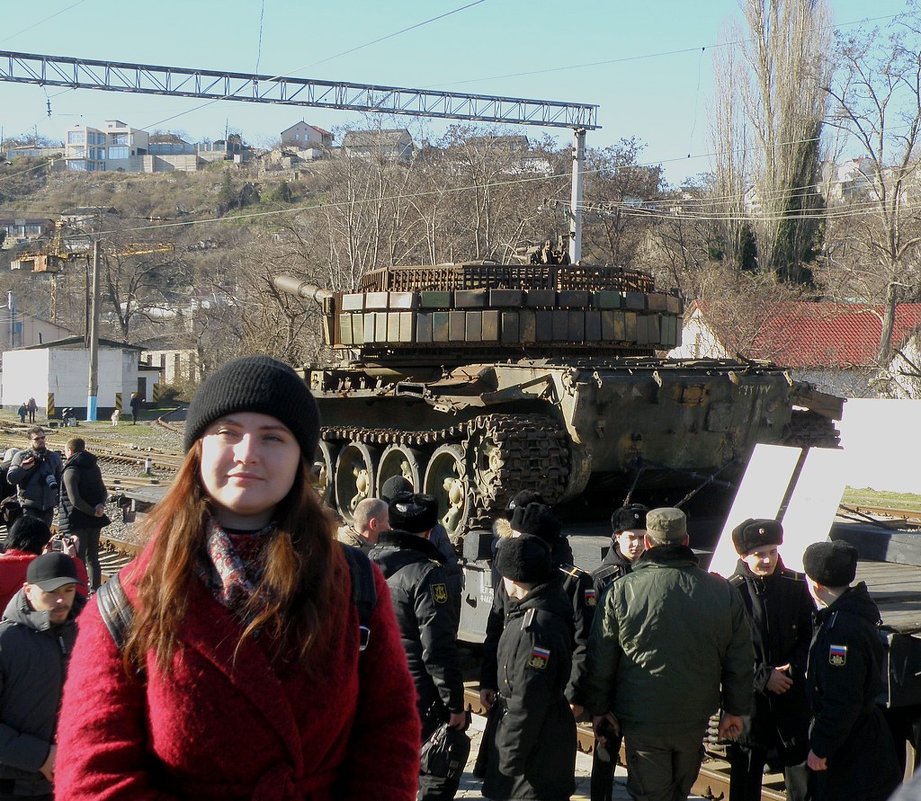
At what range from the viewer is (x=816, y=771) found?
17.8 ft

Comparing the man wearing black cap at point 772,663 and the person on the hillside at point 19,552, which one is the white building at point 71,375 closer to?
the person on the hillside at point 19,552

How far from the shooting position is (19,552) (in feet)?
19.8

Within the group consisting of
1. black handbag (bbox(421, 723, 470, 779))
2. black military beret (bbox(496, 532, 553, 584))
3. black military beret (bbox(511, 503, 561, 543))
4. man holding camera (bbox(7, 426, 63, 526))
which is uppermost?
black military beret (bbox(511, 503, 561, 543))

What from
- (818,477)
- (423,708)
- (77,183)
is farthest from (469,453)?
(77,183)

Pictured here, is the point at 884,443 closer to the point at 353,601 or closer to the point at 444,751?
the point at 444,751

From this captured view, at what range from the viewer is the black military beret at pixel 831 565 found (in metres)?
5.52

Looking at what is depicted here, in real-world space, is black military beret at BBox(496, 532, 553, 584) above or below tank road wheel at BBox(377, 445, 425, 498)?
above

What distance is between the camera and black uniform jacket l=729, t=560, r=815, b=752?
5.92m

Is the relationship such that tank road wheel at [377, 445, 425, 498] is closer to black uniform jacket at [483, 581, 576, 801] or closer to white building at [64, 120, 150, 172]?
black uniform jacket at [483, 581, 576, 801]

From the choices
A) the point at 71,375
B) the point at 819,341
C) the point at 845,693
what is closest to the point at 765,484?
the point at 845,693

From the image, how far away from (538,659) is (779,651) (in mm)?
1254

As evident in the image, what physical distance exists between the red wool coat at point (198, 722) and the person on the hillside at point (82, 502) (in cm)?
979

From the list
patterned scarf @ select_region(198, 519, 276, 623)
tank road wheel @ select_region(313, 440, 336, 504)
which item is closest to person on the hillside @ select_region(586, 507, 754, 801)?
patterned scarf @ select_region(198, 519, 276, 623)

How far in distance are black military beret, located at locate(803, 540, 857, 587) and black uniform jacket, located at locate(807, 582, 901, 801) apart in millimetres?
81
